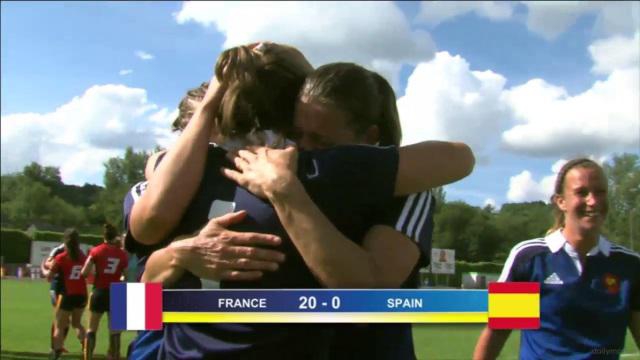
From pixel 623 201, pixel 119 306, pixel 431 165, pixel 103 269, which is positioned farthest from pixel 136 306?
pixel 103 269

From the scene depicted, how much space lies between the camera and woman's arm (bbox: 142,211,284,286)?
85 cm

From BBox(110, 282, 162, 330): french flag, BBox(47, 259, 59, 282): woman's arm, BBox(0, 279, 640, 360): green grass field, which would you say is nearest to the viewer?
BBox(110, 282, 162, 330): french flag

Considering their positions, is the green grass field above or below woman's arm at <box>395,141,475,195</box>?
below

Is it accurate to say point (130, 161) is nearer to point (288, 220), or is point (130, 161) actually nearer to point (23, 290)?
point (288, 220)

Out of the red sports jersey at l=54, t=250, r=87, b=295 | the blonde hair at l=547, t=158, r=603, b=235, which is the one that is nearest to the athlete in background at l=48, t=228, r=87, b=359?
the red sports jersey at l=54, t=250, r=87, b=295

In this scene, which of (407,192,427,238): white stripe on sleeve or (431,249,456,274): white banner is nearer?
(407,192,427,238): white stripe on sleeve

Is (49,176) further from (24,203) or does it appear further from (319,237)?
(24,203)

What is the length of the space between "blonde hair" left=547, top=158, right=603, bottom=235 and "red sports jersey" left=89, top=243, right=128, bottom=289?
384cm

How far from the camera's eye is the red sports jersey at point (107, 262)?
16.3ft

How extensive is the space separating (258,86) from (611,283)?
94cm

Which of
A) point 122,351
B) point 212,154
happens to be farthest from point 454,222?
point 122,351

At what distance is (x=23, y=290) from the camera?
14.8 m

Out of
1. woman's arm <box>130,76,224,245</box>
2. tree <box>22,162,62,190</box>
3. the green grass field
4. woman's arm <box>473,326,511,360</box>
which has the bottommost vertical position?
the green grass field

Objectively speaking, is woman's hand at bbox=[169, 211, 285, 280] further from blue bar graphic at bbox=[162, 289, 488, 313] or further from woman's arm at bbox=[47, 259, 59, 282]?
woman's arm at bbox=[47, 259, 59, 282]
